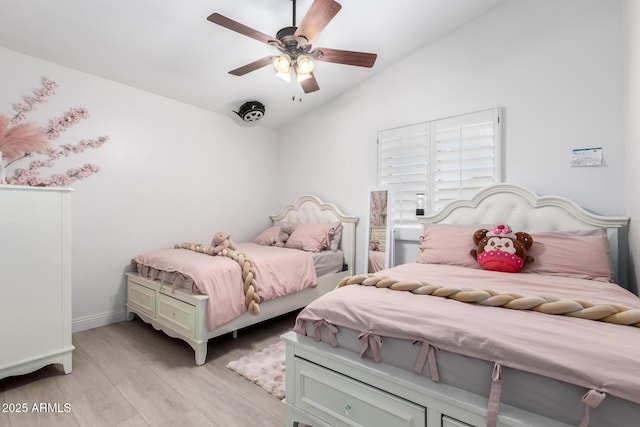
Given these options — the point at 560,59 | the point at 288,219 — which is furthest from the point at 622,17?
the point at 288,219

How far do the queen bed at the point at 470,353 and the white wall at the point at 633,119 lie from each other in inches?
9.8

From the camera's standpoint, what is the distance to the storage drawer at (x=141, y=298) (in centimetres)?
267

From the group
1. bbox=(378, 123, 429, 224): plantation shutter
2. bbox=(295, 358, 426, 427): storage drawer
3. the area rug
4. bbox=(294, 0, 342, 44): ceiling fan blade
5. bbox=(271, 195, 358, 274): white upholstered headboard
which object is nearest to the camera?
bbox=(295, 358, 426, 427): storage drawer

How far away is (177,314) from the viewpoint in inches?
93.5

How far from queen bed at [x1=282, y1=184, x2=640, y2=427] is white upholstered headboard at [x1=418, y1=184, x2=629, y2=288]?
0.32 m

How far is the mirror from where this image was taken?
3.22m

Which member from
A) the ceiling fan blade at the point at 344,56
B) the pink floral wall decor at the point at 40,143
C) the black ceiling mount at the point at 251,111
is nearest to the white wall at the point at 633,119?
the ceiling fan blade at the point at 344,56

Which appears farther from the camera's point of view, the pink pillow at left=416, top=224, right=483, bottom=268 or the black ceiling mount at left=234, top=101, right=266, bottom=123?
the black ceiling mount at left=234, top=101, right=266, bottom=123

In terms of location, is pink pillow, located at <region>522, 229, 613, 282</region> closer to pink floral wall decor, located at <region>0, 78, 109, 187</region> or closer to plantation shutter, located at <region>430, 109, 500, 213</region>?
plantation shutter, located at <region>430, 109, 500, 213</region>

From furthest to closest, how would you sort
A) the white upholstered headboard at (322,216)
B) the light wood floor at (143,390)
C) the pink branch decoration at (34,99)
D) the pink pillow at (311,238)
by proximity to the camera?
the white upholstered headboard at (322,216), the pink pillow at (311,238), the pink branch decoration at (34,99), the light wood floor at (143,390)

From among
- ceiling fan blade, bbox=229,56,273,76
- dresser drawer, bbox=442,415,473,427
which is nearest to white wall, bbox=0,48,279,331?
ceiling fan blade, bbox=229,56,273,76

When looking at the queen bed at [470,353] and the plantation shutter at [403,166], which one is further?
the plantation shutter at [403,166]

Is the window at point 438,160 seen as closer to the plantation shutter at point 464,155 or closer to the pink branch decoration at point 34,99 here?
the plantation shutter at point 464,155

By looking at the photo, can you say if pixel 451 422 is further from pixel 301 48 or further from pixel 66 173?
pixel 66 173
